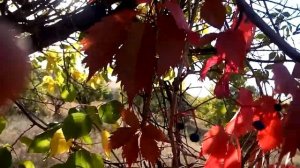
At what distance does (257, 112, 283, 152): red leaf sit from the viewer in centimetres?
82

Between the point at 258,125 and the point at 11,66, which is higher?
the point at 258,125

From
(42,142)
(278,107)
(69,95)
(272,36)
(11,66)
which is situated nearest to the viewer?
(11,66)

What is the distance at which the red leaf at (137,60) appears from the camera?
2.04 ft

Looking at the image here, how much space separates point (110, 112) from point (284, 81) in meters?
0.43

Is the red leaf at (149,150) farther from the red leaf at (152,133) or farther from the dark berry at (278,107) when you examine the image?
the dark berry at (278,107)

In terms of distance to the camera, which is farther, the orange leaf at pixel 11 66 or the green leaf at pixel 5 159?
the green leaf at pixel 5 159

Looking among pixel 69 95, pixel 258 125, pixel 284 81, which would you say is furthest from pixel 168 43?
pixel 69 95

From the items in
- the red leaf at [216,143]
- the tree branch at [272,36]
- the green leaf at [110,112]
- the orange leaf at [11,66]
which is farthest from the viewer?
the green leaf at [110,112]

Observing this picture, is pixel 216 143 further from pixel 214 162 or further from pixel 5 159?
pixel 5 159

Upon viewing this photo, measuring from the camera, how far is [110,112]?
103cm

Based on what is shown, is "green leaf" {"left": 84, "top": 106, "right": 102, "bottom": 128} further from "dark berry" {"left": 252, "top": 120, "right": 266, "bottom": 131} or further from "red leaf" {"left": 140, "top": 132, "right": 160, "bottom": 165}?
"dark berry" {"left": 252, "top": 120, "right": 266, "bottom": 131}

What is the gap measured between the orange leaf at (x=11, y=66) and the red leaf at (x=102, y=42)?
444 mm

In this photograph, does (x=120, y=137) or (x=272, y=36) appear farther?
(x=120, y=137)

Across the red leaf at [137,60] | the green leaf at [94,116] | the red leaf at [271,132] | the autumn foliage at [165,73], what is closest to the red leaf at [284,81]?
the autumn foliage at [165,73]
